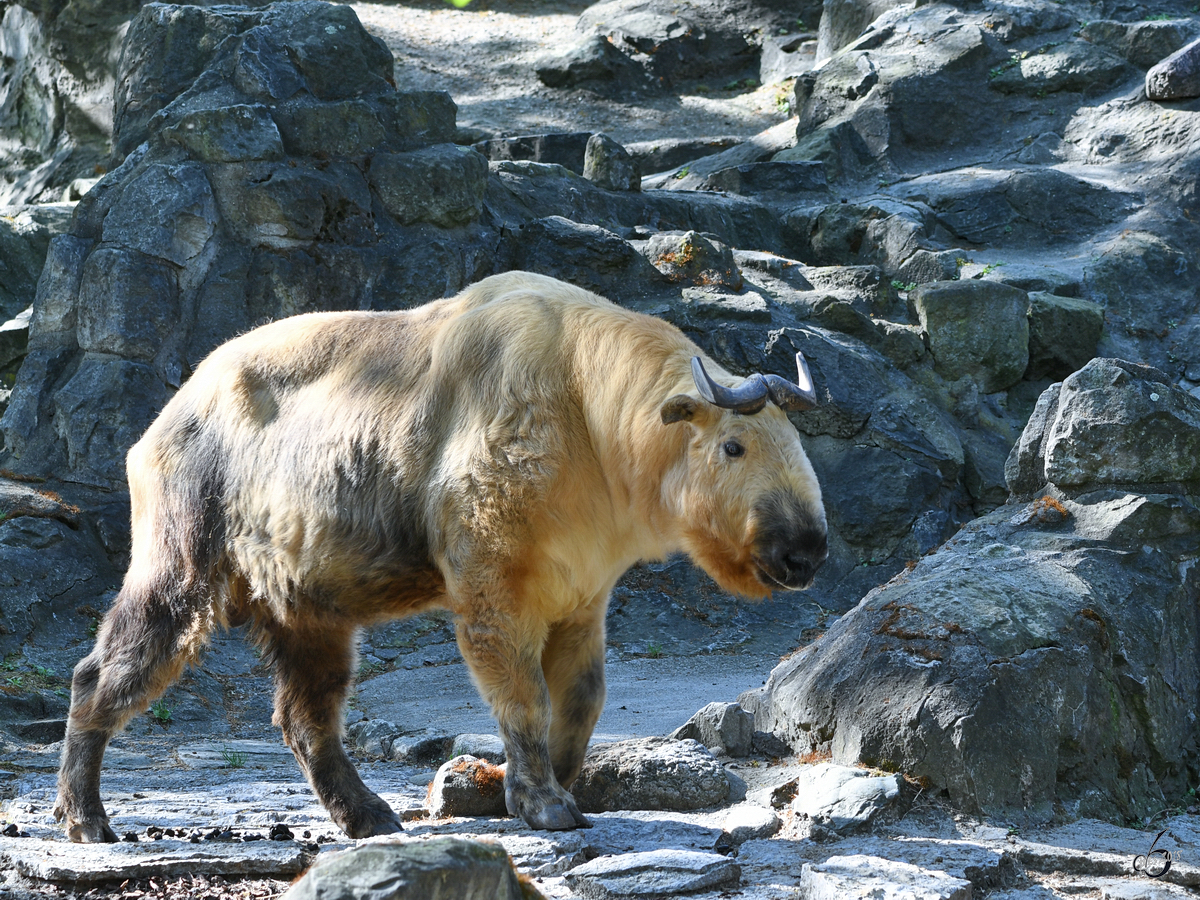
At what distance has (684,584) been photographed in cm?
1059

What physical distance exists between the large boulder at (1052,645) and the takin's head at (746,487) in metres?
0.97

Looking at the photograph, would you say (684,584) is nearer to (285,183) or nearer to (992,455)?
(992,455)

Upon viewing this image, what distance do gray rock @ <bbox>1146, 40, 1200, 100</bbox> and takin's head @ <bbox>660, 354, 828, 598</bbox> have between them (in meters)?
12.9

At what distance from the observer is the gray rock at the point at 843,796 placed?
4.36 metres

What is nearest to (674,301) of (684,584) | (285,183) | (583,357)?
(684,584)

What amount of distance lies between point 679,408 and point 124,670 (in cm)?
252

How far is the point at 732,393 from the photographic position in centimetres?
420

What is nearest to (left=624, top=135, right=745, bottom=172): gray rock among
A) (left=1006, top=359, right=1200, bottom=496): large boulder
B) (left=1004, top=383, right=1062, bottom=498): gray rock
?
(left=1004, top=383, right=1062, bottom=498): gray rock

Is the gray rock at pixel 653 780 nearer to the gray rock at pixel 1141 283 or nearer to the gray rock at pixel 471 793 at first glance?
the gray rock at pixel 471 793

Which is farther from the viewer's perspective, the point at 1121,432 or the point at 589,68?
the point at 589,68

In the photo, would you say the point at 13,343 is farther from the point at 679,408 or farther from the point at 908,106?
the point at 908,106

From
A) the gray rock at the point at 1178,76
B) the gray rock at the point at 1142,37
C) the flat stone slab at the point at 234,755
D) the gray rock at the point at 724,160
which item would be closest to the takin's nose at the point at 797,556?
the flat stone slab at the point at 234,755

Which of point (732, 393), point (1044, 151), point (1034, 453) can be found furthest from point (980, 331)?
point (732, 393)

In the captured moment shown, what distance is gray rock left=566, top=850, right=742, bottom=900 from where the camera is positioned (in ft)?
12.2
